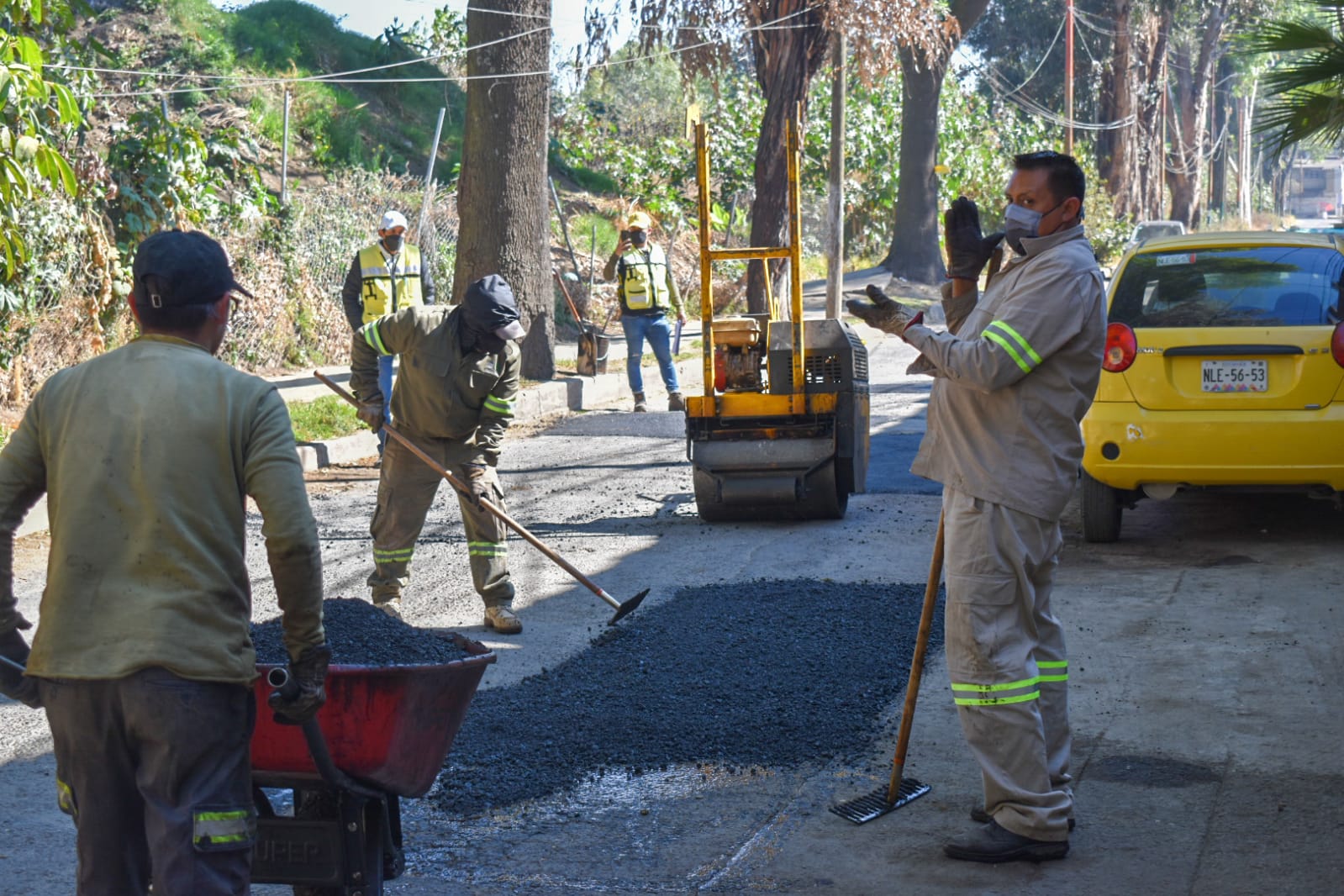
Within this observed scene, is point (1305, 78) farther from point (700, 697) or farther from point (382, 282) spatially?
point (382, 282)

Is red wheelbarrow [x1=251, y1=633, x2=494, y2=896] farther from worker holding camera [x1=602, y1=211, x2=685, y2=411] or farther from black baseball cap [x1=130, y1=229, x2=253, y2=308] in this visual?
worker holding camera [x1=602, y1=211, x2=685, y2=411]

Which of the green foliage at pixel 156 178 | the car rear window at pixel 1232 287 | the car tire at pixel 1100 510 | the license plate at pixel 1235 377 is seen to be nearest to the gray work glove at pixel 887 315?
the license plate at pixel 1235 377

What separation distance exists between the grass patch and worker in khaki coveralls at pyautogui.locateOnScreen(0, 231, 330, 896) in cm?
856

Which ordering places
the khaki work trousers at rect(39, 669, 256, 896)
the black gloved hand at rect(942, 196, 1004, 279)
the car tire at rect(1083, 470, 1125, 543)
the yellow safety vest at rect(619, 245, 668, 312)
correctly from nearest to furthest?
1. the khaki work trousers at rect(39, 669, 256, 896)
2. the black gloved hand at rect(942, 196, 1004, 279)
3. the car tire at rect(1083, 470, 1125, 543)
4. the yellow safety vest at rect(619, 245, 668, 312)

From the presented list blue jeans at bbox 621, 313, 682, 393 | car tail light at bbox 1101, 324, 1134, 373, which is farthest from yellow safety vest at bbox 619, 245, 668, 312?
car tail light at bbox 1101, 324, 1134, 373

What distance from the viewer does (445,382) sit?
6.77 metres

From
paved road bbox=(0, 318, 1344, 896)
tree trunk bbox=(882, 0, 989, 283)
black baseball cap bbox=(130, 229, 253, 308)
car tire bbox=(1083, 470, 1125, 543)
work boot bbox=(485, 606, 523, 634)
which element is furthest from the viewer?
tree trunk bbox=(882, 0, 989, 283)

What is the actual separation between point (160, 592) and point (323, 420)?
9.38 m

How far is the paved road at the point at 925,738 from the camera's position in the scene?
4.10m

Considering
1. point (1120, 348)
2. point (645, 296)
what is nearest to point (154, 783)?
point (1120, 348)

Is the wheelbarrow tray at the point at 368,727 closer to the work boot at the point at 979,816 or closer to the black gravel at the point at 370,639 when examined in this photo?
the black gravel at the point at 370,639

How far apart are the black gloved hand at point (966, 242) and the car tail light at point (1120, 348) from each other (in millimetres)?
3514

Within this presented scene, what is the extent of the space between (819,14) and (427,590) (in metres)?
12.2

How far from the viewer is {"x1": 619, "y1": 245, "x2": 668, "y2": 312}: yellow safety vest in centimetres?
1379
